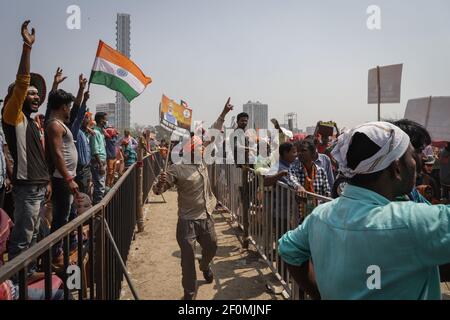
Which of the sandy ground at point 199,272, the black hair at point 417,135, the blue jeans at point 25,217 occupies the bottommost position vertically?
the sandy ground at point 199,272

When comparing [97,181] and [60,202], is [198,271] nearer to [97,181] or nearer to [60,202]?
[60,202]

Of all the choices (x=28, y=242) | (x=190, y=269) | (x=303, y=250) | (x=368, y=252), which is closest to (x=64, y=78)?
(x=28, y=242)

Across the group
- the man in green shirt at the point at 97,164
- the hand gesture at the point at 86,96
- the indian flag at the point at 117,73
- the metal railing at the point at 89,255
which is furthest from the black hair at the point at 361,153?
the man in green shirt at the point at 97,164

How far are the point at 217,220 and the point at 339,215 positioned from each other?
7566 millimetres

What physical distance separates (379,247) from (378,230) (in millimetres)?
62

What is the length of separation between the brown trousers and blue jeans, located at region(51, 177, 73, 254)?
4.69 ft

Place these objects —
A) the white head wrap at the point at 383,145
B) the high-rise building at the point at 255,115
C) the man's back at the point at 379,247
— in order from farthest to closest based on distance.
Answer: the high-rise building at the point at 255,115 → the white head wrap at the point at 383,145 → the man's back at the point at 379,247

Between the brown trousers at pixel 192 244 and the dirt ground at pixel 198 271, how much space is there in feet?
1.12

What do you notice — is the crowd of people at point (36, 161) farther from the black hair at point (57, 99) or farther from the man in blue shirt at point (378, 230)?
the man in blue shirt at point (378, 230)

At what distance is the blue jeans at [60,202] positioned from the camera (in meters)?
4.62

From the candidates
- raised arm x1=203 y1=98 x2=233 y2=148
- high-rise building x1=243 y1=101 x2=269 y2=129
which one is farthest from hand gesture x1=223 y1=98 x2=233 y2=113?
high-rise building x1=243 y1=101 x2=269 y2=129

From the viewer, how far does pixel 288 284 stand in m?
4.43

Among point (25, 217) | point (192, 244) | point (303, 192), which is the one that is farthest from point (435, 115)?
point (25, 217)
